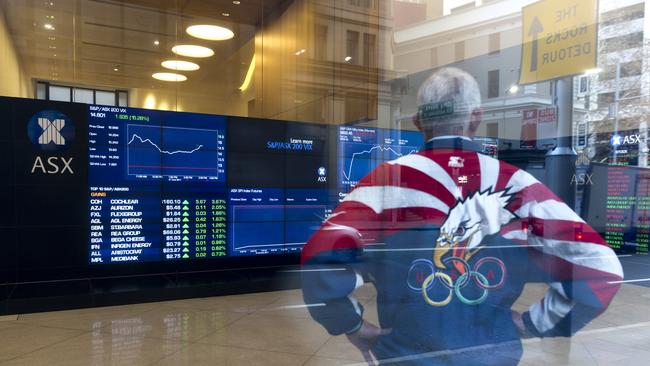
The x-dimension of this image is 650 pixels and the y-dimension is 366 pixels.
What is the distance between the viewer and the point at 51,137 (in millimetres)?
6332

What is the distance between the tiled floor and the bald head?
2.93ft

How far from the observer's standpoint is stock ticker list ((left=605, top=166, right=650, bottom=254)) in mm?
2477

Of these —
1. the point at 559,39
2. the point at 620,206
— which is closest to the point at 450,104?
the point at 559,39

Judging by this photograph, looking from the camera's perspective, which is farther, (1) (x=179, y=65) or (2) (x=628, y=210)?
(1) (x=179, y=65)

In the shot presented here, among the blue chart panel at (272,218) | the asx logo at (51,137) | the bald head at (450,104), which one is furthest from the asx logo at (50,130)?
A: the bald head at (450,104)

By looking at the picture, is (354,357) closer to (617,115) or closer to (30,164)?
(617,115)

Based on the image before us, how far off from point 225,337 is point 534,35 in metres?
4.00

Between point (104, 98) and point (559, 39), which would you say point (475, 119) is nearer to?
point (559, 39)

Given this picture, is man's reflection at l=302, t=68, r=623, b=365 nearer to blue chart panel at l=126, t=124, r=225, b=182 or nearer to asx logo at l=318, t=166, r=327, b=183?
blue chart panel at l=126, t=124, r=225, b=182

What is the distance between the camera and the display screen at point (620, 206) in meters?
2.40

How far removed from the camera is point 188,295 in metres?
6.49

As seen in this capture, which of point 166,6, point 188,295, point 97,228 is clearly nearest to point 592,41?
point 188,295

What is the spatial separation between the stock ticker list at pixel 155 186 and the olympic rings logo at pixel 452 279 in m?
4.96

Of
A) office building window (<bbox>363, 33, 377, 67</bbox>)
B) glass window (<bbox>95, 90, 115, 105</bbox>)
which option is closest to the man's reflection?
office building window (<bbox>363, 33, 377, 67</bbox>)
